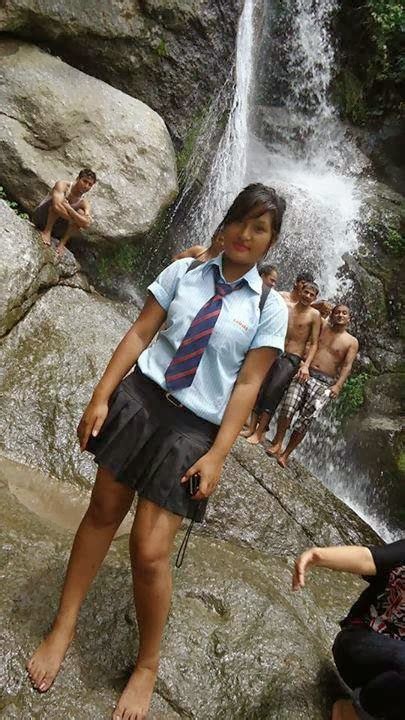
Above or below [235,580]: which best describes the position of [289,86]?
above

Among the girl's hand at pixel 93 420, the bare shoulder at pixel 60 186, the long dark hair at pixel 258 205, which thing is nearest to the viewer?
the long dark hair at pixel 258 205

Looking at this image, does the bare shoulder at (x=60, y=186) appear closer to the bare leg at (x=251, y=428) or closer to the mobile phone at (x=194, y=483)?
the bare leg at (x=251, y=428)

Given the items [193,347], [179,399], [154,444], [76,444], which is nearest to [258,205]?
[193,347]

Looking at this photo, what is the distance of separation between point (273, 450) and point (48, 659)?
3623mm

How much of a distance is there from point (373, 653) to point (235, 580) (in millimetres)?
800

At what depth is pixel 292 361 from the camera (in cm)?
588

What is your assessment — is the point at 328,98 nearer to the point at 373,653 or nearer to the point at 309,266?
the point at 309,266

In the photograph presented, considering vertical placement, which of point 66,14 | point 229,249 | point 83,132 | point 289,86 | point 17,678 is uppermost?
point 289,86

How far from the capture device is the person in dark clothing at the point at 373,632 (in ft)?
7.30

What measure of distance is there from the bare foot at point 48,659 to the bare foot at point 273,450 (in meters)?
3.42

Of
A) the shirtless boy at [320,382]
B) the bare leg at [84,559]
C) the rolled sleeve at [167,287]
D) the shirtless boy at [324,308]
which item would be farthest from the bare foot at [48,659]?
the shirtless boy at [324,308]

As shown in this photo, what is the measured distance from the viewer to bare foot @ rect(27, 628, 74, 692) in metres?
2.09

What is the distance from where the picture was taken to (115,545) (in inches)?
116

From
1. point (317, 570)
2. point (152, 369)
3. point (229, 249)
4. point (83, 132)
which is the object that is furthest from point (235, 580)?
point (83, 132)
